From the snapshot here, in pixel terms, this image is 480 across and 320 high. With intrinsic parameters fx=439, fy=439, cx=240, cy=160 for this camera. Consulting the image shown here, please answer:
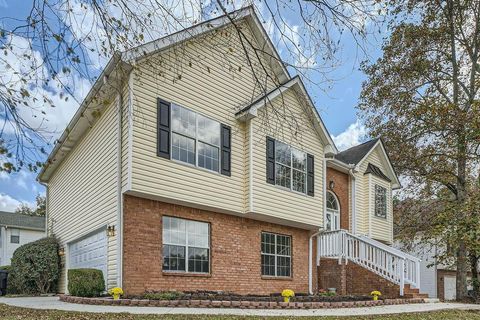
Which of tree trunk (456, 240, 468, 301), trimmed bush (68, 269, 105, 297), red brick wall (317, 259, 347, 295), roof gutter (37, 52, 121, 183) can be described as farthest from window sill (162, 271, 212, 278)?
tree trunk (456, 240, 468, 301)

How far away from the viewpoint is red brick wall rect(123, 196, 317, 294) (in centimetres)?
1115

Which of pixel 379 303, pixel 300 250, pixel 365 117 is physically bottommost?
pixel 379 303

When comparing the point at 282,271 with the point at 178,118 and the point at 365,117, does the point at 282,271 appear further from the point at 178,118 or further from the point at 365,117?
the point at 365,117

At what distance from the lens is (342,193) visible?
755 inches

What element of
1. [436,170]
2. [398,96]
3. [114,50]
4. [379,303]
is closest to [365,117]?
[398,96]

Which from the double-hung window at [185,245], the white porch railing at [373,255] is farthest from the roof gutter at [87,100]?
the white porch railing at [373,255]

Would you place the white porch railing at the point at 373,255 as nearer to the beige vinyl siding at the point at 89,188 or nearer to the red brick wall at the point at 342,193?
the red brick wall at the point at 342,193

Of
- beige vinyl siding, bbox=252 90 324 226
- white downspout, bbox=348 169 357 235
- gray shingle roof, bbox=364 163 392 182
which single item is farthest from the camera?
gray shingle roof, bbox=364 163 392 182

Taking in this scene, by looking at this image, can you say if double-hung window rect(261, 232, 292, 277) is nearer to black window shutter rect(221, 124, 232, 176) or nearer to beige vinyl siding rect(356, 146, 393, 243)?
black window shutter rect(221, 124, 232, 176)

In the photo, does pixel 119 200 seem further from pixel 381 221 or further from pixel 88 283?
pixel 381 221

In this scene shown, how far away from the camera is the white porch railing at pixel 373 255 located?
48.0ft

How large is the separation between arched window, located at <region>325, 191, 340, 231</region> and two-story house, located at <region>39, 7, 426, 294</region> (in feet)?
1.38

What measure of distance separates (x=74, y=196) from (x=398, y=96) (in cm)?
1531

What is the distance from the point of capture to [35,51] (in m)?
5.16
